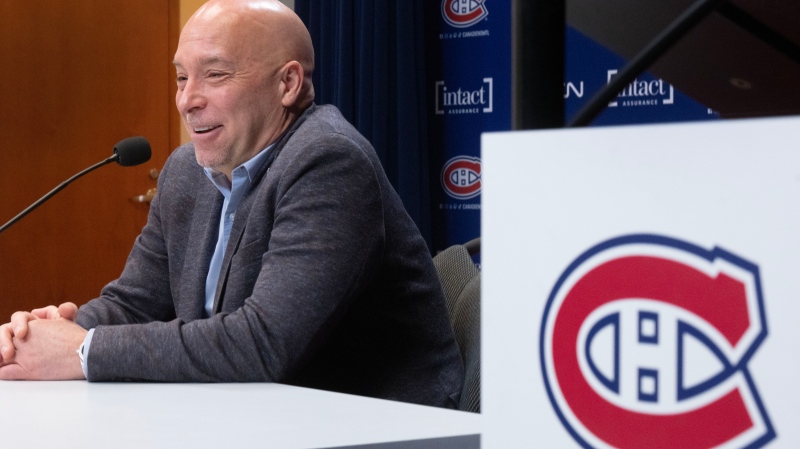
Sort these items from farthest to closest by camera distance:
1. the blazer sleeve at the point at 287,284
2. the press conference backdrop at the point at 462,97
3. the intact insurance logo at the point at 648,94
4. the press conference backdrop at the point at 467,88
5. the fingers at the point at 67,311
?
the press conference backdrop at the point at 462,97
the press conference backdrop at the point at 467,88
the intact insurance logo at the point at 648,94
the fingers at the point at 67,311
the blazer sleeve at the point at 287,284

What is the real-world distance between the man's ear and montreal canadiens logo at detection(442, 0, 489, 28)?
2181 mm

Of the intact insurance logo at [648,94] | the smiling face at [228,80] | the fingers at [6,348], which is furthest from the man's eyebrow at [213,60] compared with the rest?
the intact insurance logo at [648,94]

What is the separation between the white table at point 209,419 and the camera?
816 mm

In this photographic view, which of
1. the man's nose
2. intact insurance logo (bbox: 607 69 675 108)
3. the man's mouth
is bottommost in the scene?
the man's mouth

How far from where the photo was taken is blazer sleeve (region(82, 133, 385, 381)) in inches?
47.3

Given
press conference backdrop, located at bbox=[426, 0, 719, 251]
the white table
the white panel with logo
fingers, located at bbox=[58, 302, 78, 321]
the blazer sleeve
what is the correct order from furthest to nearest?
press conference backdrop, located at bbox=[426, 0, 719, 251]
fingers, located at bbox=[58, 302, 78, 321]
the blazer sleeve
the white table
the white panel with logo

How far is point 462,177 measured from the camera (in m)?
3.77

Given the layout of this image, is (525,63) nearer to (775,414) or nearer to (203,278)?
(775,414)

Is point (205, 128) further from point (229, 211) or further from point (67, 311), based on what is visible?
point (67, 311)

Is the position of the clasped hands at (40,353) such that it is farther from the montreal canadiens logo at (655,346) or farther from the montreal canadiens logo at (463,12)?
the montreal canadiens logo at (463,12)

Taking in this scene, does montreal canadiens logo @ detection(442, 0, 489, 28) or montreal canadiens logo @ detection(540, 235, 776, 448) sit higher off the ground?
montreal canadiens logo @ detection(442, 0, 489, 28)

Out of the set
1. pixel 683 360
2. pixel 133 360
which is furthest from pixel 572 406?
pixel 133 360

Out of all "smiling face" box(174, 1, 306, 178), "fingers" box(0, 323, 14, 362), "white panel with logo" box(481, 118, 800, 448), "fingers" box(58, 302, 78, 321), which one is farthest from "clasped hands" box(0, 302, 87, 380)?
"white panel with logo" box(481, 118, 800, 448)

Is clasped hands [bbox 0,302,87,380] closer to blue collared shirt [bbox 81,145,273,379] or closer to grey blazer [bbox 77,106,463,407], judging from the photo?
grey blazer [bbox 77,106,463,407]
